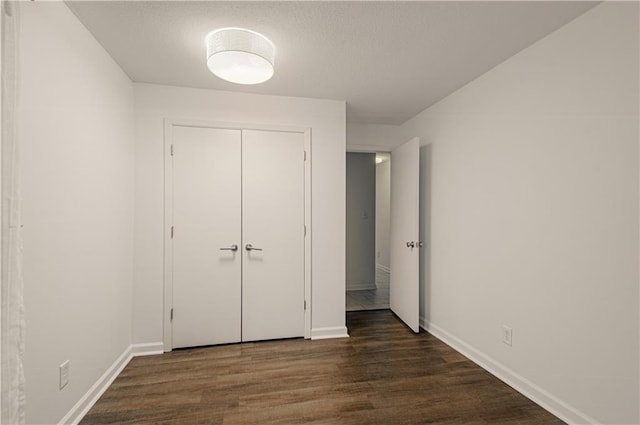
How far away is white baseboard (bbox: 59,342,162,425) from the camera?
1734 millimetres

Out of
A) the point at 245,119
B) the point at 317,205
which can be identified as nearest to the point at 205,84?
the point at 245,119

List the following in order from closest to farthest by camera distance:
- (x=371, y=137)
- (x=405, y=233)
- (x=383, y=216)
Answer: (x=405, y=233)
(x=371, y=137)
(x=383, y=216)

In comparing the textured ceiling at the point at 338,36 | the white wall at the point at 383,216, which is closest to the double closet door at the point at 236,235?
the textured ceiling at the point at 338,36

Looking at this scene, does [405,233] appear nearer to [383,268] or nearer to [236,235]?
[236,235]

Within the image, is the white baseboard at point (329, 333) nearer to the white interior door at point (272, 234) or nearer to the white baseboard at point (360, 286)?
the white interior door at point (272, 234)

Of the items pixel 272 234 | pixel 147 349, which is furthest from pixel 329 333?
pixel 147 349

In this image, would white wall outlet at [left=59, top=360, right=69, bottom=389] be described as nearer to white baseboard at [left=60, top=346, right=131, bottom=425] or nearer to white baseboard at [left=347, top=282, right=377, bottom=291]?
white baseboard at [left=60, top=346, right=131, bottom=425]

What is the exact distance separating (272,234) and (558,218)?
228 cm

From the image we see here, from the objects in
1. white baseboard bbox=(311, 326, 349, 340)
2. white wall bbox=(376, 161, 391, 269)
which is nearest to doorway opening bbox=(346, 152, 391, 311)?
white wall bbox=(376, 161, 391, 269)

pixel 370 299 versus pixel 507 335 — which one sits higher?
pixel 507 335

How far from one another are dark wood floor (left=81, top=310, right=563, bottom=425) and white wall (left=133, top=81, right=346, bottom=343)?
396mm

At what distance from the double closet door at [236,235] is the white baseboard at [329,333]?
14 centimetres

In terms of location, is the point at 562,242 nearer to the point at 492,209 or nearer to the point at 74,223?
the point at 492,209

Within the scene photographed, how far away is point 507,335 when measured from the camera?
219cm
